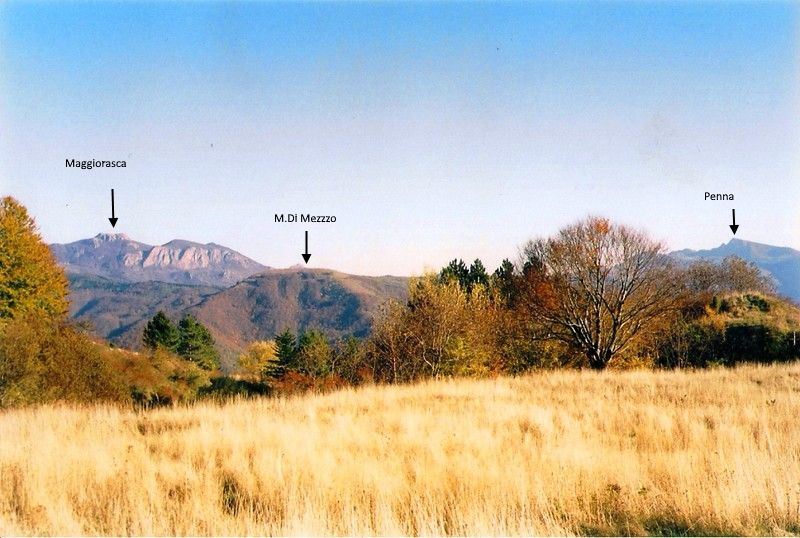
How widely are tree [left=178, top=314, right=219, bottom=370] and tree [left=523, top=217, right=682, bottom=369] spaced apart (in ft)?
214

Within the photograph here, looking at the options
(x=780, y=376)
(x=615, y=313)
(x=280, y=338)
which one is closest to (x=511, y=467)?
(x=780, y=376)

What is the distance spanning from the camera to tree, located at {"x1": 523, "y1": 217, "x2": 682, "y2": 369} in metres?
32.2

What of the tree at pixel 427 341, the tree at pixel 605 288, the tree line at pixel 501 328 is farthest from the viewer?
the tree at pixel 427 341

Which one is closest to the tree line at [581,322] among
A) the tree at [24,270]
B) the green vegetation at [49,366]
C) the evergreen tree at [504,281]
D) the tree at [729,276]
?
the evergreen tree at [504,281]

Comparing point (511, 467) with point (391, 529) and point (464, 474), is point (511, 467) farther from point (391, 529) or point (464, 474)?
point (391, 529)

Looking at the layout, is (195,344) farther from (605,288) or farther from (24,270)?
(605,288)

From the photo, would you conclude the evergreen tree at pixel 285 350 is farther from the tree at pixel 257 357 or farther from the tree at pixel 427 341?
the tree at pixel 427 341

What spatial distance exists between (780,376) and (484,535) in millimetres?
16171

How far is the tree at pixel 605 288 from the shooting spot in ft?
105

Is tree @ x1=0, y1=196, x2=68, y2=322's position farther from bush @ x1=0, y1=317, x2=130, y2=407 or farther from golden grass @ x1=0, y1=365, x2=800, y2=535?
golden grass @ x1=0, y1=365, x2=800, y2=535

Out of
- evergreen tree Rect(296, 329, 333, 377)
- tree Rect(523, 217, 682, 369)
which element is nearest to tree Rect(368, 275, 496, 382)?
tree Rect(523, 217, 682, 369)

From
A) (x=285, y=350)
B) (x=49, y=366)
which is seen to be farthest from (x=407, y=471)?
(x=285, y=350)

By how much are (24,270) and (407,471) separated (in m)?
45.0

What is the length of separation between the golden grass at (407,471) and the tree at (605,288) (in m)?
19.8
